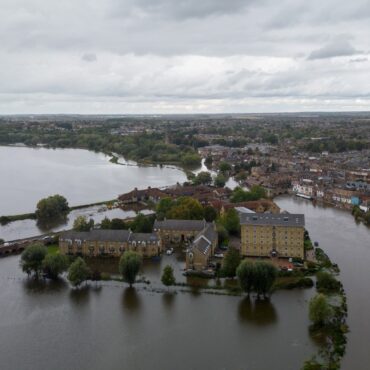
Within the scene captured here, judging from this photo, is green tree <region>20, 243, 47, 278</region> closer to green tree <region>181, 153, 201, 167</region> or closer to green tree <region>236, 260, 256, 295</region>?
green tree <region>236, 260, 256, 295</region>

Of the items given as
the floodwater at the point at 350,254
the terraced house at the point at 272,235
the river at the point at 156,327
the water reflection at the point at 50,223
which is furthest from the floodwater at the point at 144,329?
the water reflection at the point at 50,223

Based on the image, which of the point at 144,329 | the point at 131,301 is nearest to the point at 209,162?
the point at 131,301

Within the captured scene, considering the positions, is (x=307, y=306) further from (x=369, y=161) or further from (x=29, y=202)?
(x=369, y=161)

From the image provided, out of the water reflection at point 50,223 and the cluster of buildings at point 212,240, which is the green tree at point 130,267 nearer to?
the cluster of buildings at point 212,240

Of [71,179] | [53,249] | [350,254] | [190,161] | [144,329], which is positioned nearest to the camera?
[144,329]

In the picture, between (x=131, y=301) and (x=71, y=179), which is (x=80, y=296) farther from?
(x=71, y=179)

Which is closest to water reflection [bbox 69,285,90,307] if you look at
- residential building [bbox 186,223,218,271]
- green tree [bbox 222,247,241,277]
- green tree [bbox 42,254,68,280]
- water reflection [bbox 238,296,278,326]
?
green tree [bbox 42,254,68,280]

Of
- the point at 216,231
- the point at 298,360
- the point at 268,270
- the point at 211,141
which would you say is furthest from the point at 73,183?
the point at 211,141
